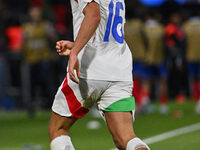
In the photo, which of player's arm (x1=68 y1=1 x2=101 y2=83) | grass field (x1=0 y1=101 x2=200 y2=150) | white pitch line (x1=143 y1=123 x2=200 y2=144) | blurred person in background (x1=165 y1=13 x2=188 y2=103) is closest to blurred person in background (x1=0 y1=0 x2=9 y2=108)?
grass field (x1=0 y1=101 x2=200 y2=150)

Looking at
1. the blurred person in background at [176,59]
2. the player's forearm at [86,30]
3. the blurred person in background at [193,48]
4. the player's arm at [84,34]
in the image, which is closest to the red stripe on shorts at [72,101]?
the player's arm at [84,34]

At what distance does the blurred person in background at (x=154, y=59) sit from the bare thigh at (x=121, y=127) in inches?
399

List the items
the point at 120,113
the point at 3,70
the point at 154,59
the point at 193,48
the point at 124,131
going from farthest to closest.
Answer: the point at 3,70 → the point at 193,48 → the point at 154,59 → the point at 120,113 → the point at 124,131

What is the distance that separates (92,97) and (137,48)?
10.4 meters

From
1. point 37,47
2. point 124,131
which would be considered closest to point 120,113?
point 124,131

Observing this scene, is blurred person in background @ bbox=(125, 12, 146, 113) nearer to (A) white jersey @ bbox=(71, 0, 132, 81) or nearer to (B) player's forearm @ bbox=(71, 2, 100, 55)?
(A) white jersey @ bbox=(71, 0, 132, 81)

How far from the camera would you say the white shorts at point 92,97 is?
5.96m

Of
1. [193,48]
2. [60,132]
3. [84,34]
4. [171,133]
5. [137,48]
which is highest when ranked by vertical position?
[84,34]

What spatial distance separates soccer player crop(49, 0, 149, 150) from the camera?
5.89 m

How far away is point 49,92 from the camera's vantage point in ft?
60.7

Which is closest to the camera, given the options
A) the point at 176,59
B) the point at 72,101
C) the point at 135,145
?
the point at 135,145

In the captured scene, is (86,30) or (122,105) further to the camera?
(122,105)

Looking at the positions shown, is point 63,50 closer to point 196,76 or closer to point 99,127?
point 99,127

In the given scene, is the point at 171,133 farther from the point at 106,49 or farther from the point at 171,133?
the point at 106,49
